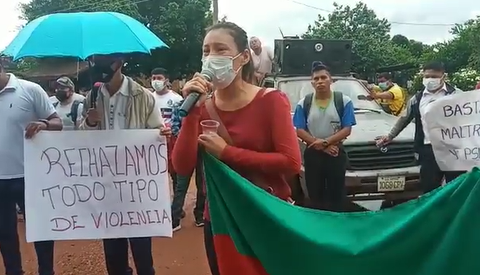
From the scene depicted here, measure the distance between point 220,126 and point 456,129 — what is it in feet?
6.72

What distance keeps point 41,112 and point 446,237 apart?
3120 millimetres

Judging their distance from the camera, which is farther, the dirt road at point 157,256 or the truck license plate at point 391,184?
the truck license plate at point 391,184

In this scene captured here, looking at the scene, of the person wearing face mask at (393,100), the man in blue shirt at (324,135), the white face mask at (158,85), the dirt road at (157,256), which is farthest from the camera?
the person wearing face mask at (393,100)

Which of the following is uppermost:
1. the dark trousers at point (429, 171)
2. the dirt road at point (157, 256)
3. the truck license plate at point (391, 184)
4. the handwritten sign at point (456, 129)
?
the handwritten sign at point (456, 129)

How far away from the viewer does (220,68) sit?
9.91ft

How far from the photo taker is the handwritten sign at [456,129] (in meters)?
4.29

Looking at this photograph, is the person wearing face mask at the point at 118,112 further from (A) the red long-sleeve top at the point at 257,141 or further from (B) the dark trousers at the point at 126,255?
(A) the red long-sleeve top at the point at 257,141

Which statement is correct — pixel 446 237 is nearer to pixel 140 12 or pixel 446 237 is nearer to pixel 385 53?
pixel 140 12

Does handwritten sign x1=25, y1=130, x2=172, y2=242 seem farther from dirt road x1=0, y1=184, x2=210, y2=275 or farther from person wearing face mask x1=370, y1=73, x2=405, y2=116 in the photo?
person wearing face mask x1=370, y1=73, x2=405, y2=116

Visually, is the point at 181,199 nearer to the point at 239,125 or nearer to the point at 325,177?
the point at 325,177

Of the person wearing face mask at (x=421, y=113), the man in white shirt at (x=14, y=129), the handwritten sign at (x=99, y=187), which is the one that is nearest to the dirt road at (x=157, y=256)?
the man in white shirt at (x=14, y=129)

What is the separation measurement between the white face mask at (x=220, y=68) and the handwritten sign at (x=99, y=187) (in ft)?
3.25

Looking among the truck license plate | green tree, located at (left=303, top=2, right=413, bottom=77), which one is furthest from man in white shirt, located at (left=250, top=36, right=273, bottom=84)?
green tree, located at (left=303, top=2, right=413, bottom=77)

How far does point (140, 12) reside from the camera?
31.6 m
